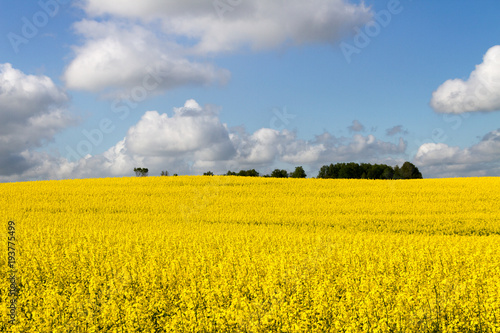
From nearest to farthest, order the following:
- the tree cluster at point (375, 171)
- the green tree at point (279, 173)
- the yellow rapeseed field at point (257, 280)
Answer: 1. the yellow rapeseed field at point (257, 280)
2. the green tree at point (279, 173)
3. the tree cluster at point (375, 171)

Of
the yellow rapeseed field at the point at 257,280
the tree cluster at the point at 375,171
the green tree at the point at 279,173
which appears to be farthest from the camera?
the tree cluster at the point at 375,171

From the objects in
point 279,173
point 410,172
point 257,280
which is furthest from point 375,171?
point 257,280

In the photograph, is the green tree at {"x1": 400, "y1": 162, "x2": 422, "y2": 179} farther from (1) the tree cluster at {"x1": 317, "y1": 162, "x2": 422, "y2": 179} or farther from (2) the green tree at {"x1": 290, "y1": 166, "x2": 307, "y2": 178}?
(2) the green tree at {"x1": 290, "y1": 166, "x2": 307, "y2": 178}

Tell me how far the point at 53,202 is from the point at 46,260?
19727 mm

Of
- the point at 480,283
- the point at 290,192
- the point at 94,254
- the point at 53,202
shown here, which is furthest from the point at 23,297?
the point at 290,192

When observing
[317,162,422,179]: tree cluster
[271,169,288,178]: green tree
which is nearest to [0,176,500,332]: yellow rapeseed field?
[271,169,288,178]: green tree

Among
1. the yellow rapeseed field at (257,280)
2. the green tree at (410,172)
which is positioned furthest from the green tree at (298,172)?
the yellow rapeseed field at (257,280)

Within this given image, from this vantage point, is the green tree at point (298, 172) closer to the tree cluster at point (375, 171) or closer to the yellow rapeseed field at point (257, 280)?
the tree cluster at point (375, 171)

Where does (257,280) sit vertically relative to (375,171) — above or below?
below

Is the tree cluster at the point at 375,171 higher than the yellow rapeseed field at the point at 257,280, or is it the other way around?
the tree cluster at the point at 375,171

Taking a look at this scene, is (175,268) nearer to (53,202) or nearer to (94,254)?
(94,254)

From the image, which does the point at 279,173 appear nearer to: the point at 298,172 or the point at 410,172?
the point at 298,172

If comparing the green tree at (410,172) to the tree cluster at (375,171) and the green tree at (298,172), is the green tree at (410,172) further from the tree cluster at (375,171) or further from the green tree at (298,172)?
the green tree at (298,172)

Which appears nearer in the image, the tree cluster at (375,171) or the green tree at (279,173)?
the green tree at (279,173)
